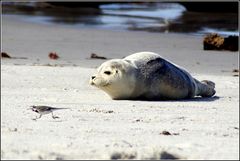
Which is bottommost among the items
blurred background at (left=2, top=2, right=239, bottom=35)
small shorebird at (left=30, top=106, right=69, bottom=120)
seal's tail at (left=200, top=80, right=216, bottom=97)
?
blurred background at (left=2, top=2, right=239, bottom=35)

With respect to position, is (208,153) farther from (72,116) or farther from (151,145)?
(72,116)

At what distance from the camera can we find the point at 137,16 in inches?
747

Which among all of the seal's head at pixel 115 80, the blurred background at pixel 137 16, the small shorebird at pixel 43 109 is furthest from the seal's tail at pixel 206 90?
the blurred background at pixel 137 16

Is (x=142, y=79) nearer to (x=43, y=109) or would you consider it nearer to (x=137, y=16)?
(x=43, y=109)

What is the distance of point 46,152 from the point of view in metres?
3.63

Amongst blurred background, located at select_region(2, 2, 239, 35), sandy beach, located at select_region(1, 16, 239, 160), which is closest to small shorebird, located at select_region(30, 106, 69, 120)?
sandy beach, located at select_region(1, 16, 239, 160)

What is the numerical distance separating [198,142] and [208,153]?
31 cm

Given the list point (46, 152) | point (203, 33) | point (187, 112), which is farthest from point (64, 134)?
point (203, 33)

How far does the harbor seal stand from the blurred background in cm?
795

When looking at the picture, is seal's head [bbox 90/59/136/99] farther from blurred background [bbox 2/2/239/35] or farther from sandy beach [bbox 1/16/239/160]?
blurred background [bbox 2/2/239/35]

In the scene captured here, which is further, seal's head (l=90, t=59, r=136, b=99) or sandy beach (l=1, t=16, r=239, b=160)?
seal's head (l=90, t=59, r=136, b=99)

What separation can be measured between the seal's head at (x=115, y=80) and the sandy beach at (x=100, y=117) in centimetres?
11

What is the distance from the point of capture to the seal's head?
5902 millimetres

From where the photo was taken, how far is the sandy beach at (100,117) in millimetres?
3795
